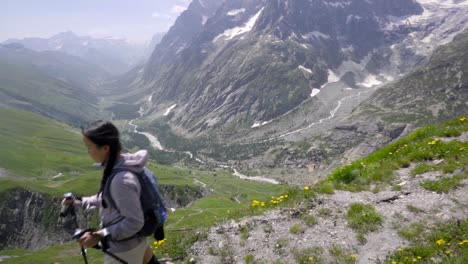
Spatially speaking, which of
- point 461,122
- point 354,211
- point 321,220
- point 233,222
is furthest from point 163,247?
point 461,122

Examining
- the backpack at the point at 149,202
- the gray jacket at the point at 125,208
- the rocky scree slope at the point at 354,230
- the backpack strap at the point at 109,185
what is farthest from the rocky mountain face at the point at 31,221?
the backpack strap at the point at 109,185

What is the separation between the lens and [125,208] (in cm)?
816

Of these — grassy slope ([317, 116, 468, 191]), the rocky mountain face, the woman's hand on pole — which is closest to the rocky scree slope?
grassy slope ([317, 116, 468, 191])

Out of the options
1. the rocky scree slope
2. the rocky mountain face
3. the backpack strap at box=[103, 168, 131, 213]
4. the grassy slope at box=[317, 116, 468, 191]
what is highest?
the backpack strap at box=[103, 168, 131, 213]

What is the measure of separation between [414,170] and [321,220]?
18.0 feet

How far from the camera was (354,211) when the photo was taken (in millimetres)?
15250

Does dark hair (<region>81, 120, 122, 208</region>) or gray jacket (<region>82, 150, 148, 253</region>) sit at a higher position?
Answer: dark hair (<region>81, 120, 122, 208</region>)

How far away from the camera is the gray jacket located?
816 centimetres

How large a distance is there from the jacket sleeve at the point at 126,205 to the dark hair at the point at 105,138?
1.45 ft

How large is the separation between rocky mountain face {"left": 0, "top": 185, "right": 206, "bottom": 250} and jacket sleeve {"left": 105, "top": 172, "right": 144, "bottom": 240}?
440ft

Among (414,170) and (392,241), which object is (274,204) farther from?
(414,170)

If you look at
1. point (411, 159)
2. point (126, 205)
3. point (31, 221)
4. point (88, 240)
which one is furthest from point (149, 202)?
point (31, 221)

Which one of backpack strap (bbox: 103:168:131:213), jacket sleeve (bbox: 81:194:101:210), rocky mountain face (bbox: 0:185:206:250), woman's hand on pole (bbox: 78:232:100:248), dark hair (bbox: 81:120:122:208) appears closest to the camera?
woman's hand on pole (bbox: 78:232:100:248)

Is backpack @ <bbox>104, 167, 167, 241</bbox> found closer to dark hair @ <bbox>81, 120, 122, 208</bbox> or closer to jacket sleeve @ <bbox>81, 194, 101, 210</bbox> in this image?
dark hair @ <bbox>81, 120, 122, 208</bbox>
